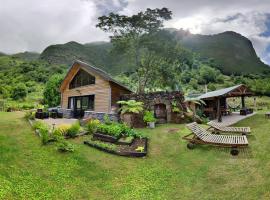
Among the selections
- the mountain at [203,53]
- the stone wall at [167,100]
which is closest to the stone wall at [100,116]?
the stone wall at [167,100]

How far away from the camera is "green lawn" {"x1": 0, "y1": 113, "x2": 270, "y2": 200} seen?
6691 mm

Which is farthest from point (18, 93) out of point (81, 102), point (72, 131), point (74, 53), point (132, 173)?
point (74, 53)

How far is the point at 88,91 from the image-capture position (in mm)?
23953

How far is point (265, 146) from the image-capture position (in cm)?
1017

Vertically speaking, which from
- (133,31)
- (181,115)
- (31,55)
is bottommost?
(181,115)

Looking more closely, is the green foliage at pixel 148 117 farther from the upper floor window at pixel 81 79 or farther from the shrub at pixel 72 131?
the upper floor window at pixel 81 79

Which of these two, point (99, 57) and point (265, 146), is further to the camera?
point (99, 57)

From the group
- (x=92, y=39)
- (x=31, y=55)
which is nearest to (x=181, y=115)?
(x=92, y=39)

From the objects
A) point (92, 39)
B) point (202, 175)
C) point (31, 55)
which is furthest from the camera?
point (31, 55)

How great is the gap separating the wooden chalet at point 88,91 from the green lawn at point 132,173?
34.3 feet

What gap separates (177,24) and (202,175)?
2875 cm

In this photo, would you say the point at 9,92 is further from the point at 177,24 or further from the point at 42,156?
the point at 42,156

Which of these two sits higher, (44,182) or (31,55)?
(31,55)

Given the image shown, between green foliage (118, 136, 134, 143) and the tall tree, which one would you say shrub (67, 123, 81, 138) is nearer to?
green foliage (118, 136, 134, 143)
